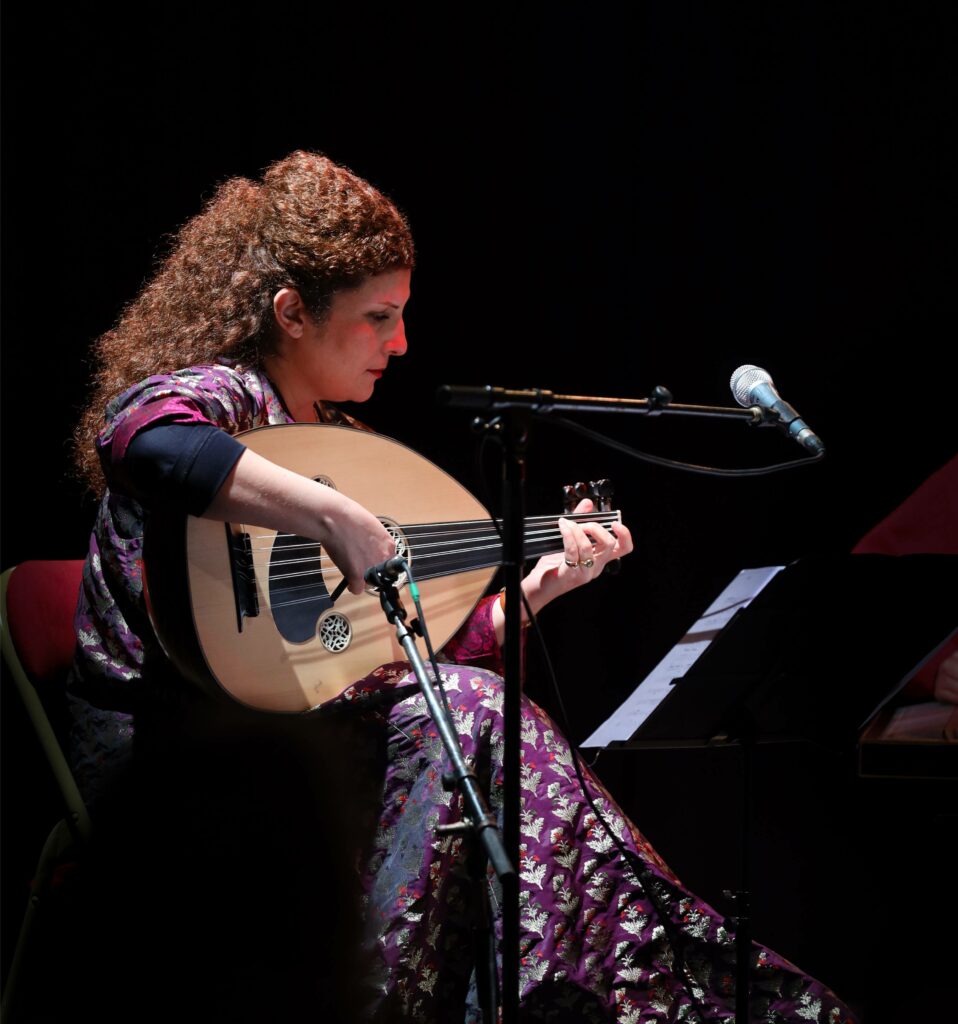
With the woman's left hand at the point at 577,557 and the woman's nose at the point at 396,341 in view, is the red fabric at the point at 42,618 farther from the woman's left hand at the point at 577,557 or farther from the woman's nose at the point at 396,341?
the woman's left hand at the point at 577,557

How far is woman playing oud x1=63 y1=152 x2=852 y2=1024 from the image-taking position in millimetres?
1428

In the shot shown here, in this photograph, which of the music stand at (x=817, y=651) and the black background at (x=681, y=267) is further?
the black background at (x=681, y=267)

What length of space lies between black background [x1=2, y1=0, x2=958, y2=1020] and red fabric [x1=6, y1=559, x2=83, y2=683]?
103 centimetres

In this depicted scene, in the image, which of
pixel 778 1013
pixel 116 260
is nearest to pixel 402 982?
pixel 778 1013

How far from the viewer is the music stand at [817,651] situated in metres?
1.51

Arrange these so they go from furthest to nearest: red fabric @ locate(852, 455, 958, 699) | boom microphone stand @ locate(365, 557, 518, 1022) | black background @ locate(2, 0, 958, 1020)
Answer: black background @ locate(2, 0, 958, 1020) < red fabric @ locate(852, 455, 958, 699) < boom microphone stand @ locate(365, 557, 518, 1022)

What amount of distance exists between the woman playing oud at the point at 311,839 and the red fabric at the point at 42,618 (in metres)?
0.13

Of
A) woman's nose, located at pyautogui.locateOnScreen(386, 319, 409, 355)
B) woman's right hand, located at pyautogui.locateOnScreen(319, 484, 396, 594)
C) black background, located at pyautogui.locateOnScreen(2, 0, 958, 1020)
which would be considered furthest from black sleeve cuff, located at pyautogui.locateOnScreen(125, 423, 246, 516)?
black background, located at pyautogui.locateOnScreen(2, 0, 958, 1020)

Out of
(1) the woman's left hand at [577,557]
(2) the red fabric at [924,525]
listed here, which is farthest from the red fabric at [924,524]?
(1) the woman's left hand at [577,557]

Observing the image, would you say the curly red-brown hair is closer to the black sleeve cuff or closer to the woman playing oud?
the woman playing oud

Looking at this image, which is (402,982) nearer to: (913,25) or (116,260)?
(116,260)

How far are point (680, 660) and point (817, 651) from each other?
19cm

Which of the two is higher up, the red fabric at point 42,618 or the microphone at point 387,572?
the microphone at point 387,572

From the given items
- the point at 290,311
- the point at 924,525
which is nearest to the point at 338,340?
the point at 290,311
